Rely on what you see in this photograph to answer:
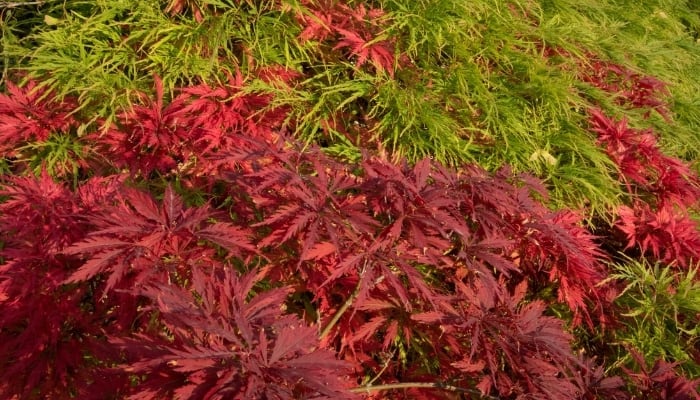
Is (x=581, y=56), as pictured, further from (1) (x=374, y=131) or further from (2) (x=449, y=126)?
(1) (x=374, y=131)

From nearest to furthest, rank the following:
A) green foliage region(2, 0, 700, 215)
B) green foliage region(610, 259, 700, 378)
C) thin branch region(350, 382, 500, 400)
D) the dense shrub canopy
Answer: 1. the dense shrub canopy
2. thin branch region(350, 382, 500, 400)
3. green foliage region(610, 259, 700, 378)
4. green foliage region(2, 0, 700, 215)

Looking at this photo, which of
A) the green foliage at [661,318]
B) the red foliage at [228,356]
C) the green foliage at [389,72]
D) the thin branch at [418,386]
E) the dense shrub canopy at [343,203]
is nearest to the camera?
the red foliage at [228,356]

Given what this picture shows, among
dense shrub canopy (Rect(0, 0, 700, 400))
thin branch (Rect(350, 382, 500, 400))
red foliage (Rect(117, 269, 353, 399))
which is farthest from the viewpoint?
thin branch (Rect(350, 382, 500, 400))

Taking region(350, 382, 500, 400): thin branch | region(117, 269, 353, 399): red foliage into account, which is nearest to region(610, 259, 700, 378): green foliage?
region(350, 382, 500, 400): thin branch

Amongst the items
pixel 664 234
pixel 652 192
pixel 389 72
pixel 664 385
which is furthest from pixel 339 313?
pixel 652 192

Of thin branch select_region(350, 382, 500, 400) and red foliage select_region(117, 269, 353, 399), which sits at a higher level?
red foliage select_region(117, 269, 353, 399)

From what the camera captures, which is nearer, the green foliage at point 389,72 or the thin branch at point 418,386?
the thin branch at point 418,386

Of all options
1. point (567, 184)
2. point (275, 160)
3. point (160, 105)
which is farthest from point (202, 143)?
point (567, 184)

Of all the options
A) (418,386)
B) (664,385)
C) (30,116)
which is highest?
(664,385)

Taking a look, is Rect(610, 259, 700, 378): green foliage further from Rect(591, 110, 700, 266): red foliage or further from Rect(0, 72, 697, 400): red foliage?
Rect(0, 72, 697, 400): red foliage

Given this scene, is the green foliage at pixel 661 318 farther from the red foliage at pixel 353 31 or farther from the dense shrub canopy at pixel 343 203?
the red foliage at pixel 353 31

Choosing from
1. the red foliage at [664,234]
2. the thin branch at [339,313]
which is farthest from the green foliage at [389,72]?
the thin branch at [339,313]

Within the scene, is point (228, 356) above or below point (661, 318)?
above

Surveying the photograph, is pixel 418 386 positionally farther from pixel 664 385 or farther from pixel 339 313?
pixel 664 385
